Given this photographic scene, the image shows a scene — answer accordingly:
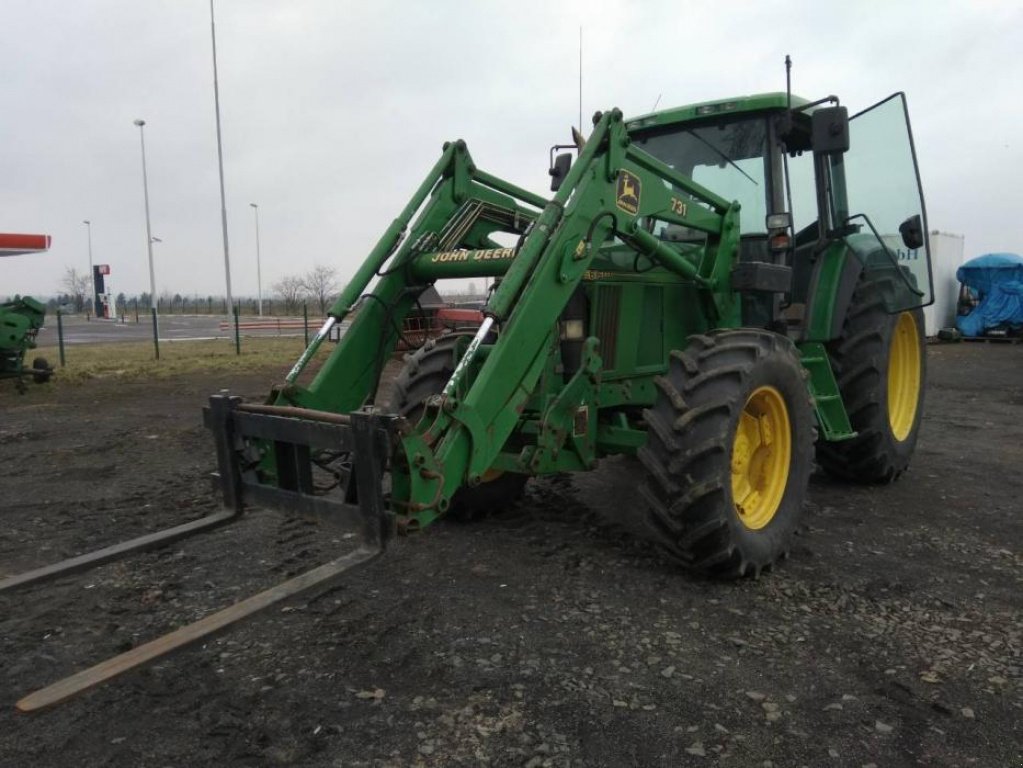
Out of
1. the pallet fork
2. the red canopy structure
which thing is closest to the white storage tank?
the pallet fork

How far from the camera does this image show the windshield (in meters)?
5.07

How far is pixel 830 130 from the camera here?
4.57 m

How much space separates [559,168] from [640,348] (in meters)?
1.41

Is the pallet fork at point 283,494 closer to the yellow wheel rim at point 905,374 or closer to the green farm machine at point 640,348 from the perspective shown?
the green farm machine at point 640,348

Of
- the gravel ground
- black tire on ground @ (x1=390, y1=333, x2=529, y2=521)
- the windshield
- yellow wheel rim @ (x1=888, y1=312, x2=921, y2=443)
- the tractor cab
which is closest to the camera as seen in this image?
the gravel ground

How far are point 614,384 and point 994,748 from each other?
256 cm

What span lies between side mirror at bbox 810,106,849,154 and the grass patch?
8666 mm

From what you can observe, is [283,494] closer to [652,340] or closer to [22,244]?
[652,340]

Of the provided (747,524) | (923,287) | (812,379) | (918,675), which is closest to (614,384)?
(747,524)

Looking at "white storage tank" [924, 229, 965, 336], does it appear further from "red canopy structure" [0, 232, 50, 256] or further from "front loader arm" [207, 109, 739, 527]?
"red canopy structure" [0, 232, 50, 256]

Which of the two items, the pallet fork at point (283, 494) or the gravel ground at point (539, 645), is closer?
the pallet fork at point (283, 494)

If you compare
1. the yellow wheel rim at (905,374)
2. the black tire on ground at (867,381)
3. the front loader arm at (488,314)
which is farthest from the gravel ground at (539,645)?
the yellow wheel rim at (905,374)

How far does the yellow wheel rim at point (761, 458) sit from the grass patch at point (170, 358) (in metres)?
8.55

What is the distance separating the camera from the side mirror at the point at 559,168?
204 inches
